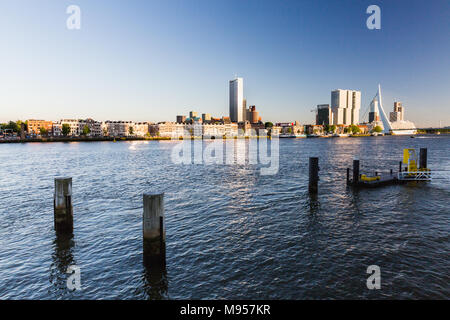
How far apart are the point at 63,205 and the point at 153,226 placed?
308 inches

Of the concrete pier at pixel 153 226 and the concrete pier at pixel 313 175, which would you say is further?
→ the concrete pier at pixel 313 175

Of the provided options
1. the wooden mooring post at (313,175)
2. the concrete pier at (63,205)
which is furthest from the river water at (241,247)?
the wooden mooring post at (313,175)

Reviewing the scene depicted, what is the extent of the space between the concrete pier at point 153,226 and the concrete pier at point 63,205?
7042 millimetres

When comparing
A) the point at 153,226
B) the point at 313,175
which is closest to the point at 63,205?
the point at 153,226

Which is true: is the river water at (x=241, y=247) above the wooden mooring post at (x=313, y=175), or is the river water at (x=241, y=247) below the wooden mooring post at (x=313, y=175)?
below

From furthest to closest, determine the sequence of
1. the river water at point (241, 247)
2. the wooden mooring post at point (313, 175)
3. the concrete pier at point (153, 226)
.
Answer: the wooden mooring post at point (313, 175) < the concrete pier at point (153, 226) < the river water at point (241, 247)

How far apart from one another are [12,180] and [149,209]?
39050 mm

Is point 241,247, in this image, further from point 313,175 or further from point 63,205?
point 313,175

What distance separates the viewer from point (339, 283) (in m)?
11.8

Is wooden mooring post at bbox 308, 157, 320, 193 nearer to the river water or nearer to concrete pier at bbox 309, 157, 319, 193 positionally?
concrete pier at bbox 309, 157, 319, 193

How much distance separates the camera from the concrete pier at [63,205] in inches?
637

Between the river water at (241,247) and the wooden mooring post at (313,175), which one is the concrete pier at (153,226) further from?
the wooden mooring post at (313,175)
